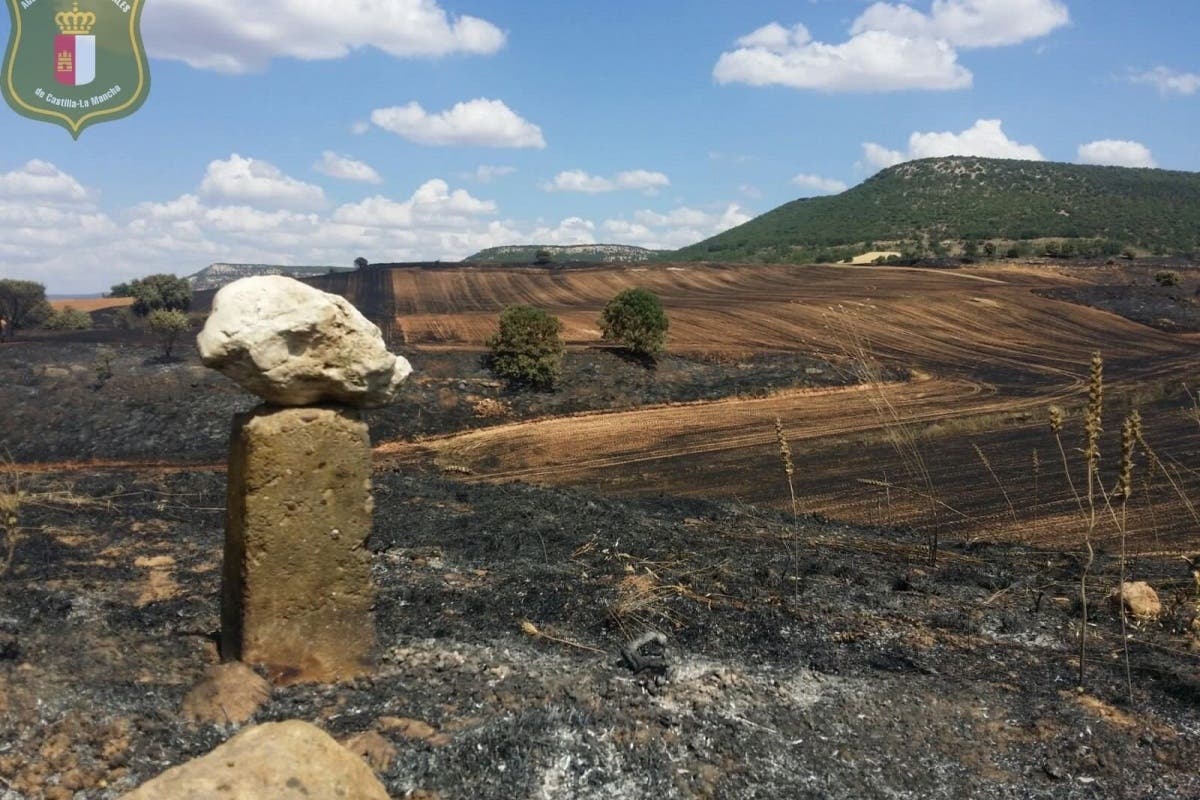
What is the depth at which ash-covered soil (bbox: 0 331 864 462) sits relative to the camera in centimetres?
2211

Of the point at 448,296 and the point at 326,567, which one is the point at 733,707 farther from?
the point at 448,296

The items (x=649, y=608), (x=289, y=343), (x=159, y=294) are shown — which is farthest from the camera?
(x=159, y=294)

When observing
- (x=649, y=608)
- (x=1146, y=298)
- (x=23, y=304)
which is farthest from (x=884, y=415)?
(x=23, y=304)

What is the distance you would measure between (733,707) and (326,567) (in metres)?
3.26

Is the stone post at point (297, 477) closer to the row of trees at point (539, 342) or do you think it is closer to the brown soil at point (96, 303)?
the row of trees at point (539, 342)

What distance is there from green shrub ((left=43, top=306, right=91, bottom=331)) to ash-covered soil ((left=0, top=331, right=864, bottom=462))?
22.0 feet

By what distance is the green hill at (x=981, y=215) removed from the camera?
9119cm

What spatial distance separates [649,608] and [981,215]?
111m

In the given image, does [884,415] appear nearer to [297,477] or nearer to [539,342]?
[539,342]

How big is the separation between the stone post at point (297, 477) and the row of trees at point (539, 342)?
20783 millimetres

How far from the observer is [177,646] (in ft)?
22.9

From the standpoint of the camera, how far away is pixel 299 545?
21.3ft

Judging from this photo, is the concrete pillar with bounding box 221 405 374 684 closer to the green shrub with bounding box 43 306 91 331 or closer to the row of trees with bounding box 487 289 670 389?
the row of trees with bounding box 487 289 670 389

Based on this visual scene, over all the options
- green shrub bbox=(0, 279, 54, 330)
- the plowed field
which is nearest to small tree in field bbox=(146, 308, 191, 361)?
the plowed field
